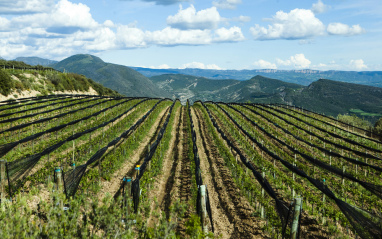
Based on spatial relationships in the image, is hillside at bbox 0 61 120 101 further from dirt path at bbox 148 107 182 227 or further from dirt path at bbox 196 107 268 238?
dirt path at bbox 196 107 268 238

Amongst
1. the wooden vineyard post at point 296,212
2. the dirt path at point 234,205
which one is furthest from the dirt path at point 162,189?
the wooden vineyard post at point 296,212

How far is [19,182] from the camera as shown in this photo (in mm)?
11391

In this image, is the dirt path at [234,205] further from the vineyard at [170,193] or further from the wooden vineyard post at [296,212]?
the wooden vineyard post at [296,212]

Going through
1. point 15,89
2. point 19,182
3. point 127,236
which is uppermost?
point 15,89

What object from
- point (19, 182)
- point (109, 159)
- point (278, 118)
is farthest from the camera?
point (278, 118)

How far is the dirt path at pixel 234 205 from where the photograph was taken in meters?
10.8

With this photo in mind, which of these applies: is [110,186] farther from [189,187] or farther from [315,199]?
[315,199]

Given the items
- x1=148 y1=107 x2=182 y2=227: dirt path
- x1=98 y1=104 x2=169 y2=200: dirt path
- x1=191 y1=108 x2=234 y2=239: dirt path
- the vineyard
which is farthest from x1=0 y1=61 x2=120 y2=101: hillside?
x1=191 y1=108 x2=234 y2=239: dirt path

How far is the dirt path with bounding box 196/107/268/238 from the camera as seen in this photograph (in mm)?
10810

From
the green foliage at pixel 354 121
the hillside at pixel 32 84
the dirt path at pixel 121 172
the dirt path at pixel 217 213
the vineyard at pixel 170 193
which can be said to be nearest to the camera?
the vineyard at pixel 170 193

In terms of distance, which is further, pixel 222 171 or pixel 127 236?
pixel 222 171

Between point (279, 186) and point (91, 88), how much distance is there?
68.9 m

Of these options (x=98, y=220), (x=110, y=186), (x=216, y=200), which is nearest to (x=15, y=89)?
(x=110, y=186)

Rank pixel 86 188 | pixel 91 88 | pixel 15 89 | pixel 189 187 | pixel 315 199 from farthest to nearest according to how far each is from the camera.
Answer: pixel 91 88 < pixel 15 89 < pixel 189 187 < pixel 315 199 < pixel 86 188
